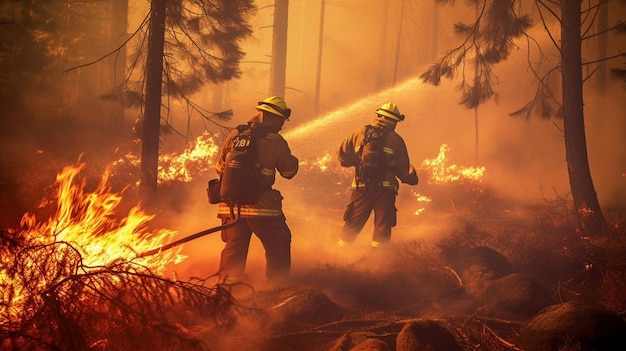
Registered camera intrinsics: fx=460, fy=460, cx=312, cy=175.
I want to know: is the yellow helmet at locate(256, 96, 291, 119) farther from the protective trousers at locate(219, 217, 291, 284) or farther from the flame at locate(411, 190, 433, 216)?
the flame at locate(411, 190, 433, 216)

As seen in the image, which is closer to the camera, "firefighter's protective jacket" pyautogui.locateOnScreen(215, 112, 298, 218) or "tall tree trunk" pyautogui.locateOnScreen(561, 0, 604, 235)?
"firefighter's protective jacket" pyautogui.locateOnScreen(215, 112, 298, 218)

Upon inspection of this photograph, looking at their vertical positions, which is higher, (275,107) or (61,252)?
(275,107)

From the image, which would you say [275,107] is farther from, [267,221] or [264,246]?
[264,246]

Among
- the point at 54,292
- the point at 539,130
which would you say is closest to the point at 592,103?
the point at 539,130

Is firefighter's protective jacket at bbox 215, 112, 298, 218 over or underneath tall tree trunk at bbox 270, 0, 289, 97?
underneath

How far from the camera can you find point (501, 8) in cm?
938

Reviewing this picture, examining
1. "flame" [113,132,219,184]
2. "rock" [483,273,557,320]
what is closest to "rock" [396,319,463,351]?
"rock" [483,273,557,320]

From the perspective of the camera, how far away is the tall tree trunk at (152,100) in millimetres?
7703

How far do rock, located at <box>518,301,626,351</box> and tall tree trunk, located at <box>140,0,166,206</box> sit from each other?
6.32m

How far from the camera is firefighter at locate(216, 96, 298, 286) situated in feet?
17.8

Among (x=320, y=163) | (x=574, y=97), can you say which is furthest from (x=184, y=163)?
(x=574, y=97)

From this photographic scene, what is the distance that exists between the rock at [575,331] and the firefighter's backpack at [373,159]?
3.28 metres

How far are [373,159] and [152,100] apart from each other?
12.8 feet

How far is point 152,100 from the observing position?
783cm
